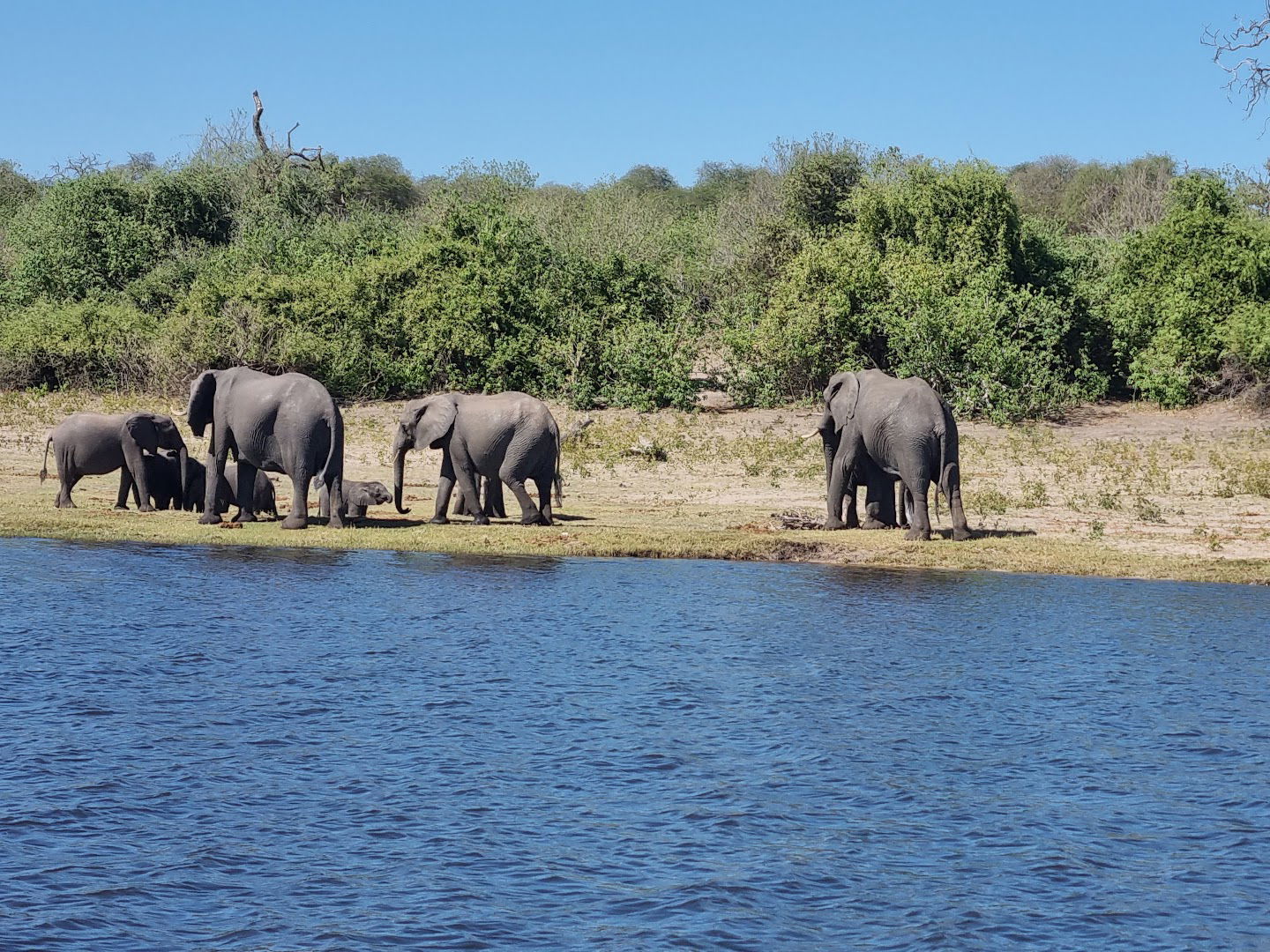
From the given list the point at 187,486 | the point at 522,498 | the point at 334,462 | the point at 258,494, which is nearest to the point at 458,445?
the point at 522,498

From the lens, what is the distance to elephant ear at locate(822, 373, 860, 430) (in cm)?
2142

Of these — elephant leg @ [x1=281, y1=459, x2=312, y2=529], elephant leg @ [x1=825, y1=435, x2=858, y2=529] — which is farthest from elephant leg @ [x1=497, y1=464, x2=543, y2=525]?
elephant leg @ [x1=825, y1=435, x2=858, y2=529]

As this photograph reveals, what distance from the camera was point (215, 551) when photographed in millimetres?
20234

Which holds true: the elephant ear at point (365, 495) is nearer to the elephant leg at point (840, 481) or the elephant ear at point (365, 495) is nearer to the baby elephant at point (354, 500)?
the baby elephant at point (354, 500)

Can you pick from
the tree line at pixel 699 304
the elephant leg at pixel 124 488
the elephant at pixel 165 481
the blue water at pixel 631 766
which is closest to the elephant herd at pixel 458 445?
the elephant leg at pixel 124 488

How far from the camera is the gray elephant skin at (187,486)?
23344 mm

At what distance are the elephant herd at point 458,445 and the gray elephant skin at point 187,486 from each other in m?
0.17

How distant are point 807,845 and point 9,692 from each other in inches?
281

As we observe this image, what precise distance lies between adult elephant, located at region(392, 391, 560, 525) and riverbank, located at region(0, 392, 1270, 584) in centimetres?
54

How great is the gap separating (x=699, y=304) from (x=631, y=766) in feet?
132

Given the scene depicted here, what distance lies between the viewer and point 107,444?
75.2 ft

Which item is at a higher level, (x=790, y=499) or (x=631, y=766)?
(x=790, y=499)

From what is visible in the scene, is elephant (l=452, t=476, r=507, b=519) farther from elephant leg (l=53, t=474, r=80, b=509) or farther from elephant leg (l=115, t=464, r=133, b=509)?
elephant leg (l=53, t=474, r=80, b=509)

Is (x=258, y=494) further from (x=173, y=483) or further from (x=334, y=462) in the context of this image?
(x=334, y=462)
